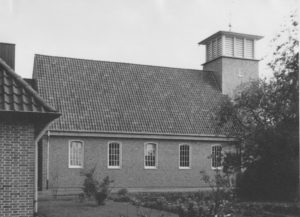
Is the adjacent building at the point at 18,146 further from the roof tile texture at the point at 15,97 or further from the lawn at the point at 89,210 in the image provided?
the lawn at the point at 89,210

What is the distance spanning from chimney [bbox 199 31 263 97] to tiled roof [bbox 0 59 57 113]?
26485 mm

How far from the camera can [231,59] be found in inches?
1555

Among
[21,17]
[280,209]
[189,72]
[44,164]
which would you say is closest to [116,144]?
[44,164]

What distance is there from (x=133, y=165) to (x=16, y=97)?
18897 millimetres

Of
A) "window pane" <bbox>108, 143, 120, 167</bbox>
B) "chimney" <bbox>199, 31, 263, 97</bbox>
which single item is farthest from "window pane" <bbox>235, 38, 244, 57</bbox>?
"window pane" <bbox>108, 143, 120, 167</bbox>

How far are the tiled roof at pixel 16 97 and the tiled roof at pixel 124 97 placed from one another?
51.5ft

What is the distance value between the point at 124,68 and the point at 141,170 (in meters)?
8.64

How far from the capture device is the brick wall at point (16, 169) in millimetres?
13062

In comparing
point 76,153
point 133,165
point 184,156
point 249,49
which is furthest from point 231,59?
point 76,153

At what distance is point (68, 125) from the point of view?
29875mm

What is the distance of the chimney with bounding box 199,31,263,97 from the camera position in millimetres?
38969

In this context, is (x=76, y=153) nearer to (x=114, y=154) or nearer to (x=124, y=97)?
(x=114, y=154)

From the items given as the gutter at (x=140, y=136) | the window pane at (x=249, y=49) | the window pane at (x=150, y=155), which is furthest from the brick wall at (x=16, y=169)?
the window pane at (x=249, y=49)

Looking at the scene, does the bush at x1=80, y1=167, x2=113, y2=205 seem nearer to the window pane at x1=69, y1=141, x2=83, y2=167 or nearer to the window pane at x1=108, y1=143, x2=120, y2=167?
the window pane at x1=69, y1=141, x2=83, y2=167
